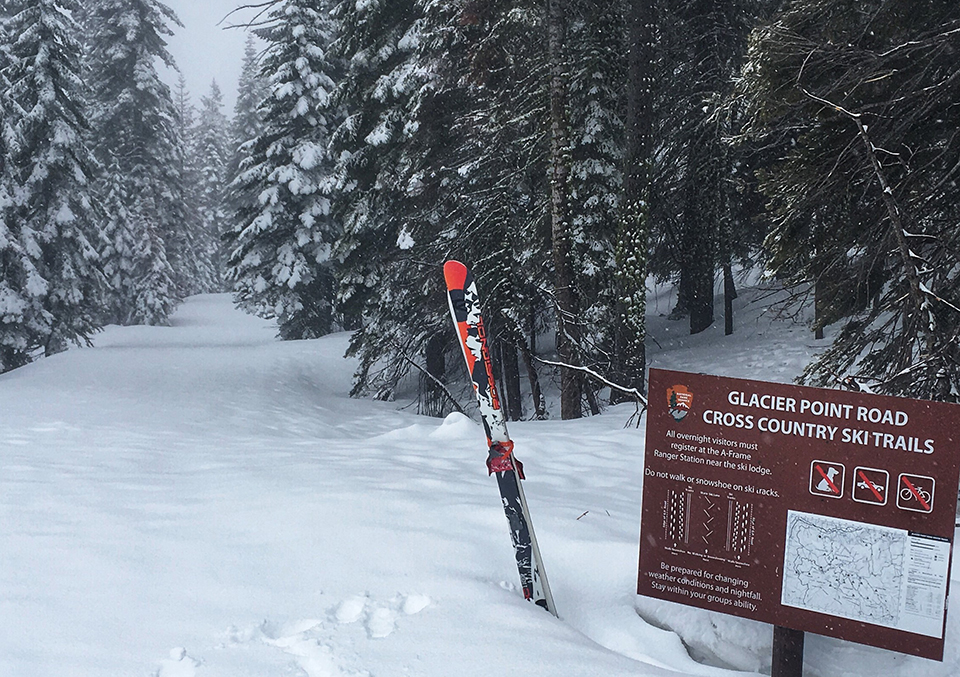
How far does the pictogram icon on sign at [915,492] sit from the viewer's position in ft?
9.52

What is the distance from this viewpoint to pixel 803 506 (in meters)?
3.16

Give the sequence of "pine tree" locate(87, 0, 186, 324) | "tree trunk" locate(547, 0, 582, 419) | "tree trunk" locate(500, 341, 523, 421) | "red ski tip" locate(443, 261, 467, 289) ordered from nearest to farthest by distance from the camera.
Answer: "red ski tip" locate(443, 261, 467, 289)
"tree trunk" locate(547, 0, 582, 419)
"tree trunk" locate(500, 341, 523, 421)
"pine tree" locate(87, 0, 186, 324)

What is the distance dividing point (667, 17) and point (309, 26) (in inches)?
560

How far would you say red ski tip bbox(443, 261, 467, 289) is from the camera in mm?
3676

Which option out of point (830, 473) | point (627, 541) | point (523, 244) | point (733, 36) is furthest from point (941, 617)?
point (733, 36)

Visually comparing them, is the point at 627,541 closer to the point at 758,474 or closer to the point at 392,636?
the point at 758,474

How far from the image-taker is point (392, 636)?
3.32 m

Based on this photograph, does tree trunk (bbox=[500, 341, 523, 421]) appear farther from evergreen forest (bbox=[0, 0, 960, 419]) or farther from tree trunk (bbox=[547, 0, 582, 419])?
tree trunk (bbox=[547, 0, 582, 419])

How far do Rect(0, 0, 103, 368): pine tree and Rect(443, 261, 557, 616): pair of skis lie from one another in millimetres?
18511

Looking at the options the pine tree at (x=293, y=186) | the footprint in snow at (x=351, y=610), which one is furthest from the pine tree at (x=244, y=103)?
the footprint in snow at (x=351, y=610)

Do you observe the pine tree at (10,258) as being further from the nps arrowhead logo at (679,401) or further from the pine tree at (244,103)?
the pine tree at (244,103)

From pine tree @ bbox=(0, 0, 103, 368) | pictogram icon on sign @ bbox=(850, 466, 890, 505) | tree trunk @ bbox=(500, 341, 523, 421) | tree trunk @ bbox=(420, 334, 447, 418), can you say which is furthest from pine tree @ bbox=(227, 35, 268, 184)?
pictogram icon on sign @ bbox=(850, 466, 890, 505)

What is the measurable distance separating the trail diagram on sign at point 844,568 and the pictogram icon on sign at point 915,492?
122 millimetres

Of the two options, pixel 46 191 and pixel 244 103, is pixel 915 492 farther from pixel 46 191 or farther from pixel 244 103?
pixel 244 103
